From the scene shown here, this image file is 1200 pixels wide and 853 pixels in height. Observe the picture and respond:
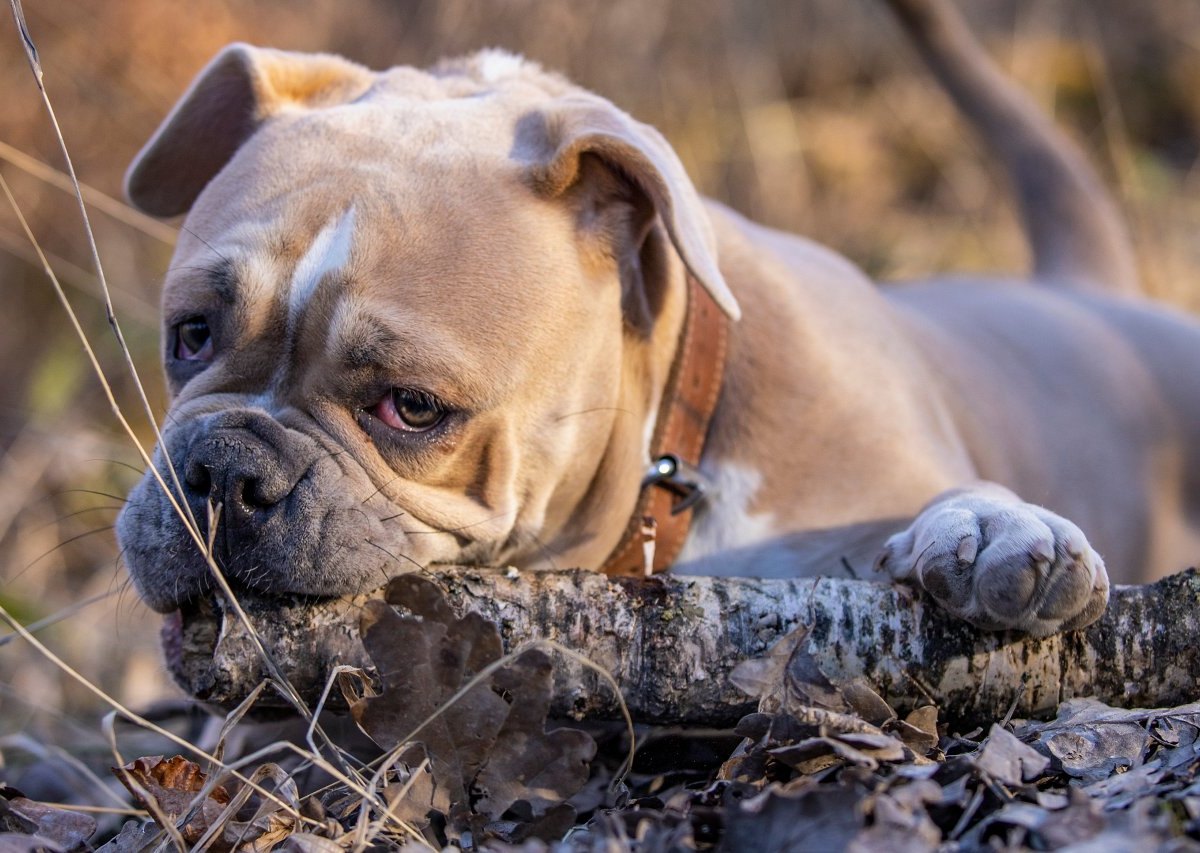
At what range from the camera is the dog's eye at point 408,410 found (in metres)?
2.47

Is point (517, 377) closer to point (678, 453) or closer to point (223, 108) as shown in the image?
point (678, 453)

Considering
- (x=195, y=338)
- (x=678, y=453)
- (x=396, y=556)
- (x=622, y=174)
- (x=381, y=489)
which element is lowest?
(x=396, y=556)

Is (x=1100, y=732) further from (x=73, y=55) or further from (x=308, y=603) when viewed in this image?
(x=73, y=55)

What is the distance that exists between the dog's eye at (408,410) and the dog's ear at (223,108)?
3.36 feet

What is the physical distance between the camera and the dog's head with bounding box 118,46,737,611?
231cm

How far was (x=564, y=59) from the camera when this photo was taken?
7.66 meters

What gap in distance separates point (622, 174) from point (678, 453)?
26.4 inches

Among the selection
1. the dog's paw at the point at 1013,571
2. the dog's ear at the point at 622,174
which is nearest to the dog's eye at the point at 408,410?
the dog's ear at the point at 622,174

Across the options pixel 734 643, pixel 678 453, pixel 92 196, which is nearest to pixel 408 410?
pixel 678 453

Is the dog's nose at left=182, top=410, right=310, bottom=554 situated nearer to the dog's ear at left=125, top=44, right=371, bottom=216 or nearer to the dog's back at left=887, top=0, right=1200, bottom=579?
the dog's ear at left=125, top=44, right=371, bottom=216

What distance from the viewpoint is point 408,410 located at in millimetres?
2488

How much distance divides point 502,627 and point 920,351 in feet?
6.48

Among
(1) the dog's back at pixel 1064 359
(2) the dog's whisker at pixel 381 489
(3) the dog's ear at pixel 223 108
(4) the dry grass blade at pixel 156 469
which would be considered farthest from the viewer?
(1) the dog's back at pixel 1064 359

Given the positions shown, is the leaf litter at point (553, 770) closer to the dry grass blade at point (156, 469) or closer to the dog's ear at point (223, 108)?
the dry grass blade at point (156, 469)
